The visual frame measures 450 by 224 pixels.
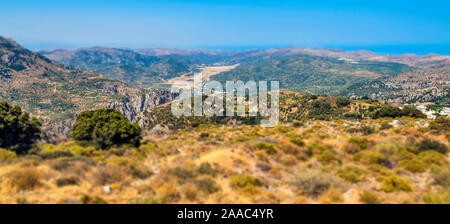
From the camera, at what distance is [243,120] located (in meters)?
48.9

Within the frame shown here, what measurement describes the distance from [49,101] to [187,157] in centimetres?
12082

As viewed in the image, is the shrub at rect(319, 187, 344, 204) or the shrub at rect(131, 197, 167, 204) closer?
the shrub at rect(131, 197, 167, 204)

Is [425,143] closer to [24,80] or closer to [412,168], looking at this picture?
[412,168]

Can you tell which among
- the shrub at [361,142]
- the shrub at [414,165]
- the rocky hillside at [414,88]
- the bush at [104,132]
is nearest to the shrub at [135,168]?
the bush at [104,132]

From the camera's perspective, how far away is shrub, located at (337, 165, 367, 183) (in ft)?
37.2

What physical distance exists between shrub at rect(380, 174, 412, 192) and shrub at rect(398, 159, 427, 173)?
6.38 feet

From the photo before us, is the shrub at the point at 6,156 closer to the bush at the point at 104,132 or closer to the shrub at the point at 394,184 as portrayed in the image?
the bush at the point at 104,132

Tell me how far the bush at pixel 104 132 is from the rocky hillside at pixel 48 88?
69752 millimetres

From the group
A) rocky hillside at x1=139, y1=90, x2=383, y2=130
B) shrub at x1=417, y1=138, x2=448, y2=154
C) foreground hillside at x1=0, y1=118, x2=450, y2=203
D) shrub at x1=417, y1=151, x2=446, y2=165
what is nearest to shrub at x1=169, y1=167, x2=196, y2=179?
foreground hillside at x1=0, y1=118, x2=450, y2=203

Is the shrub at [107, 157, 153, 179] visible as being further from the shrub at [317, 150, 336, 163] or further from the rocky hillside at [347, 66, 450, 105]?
the rocky hillside at [347, 66, 450, 105]

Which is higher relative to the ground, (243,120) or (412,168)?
(412,168)

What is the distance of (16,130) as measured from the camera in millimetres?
17625
